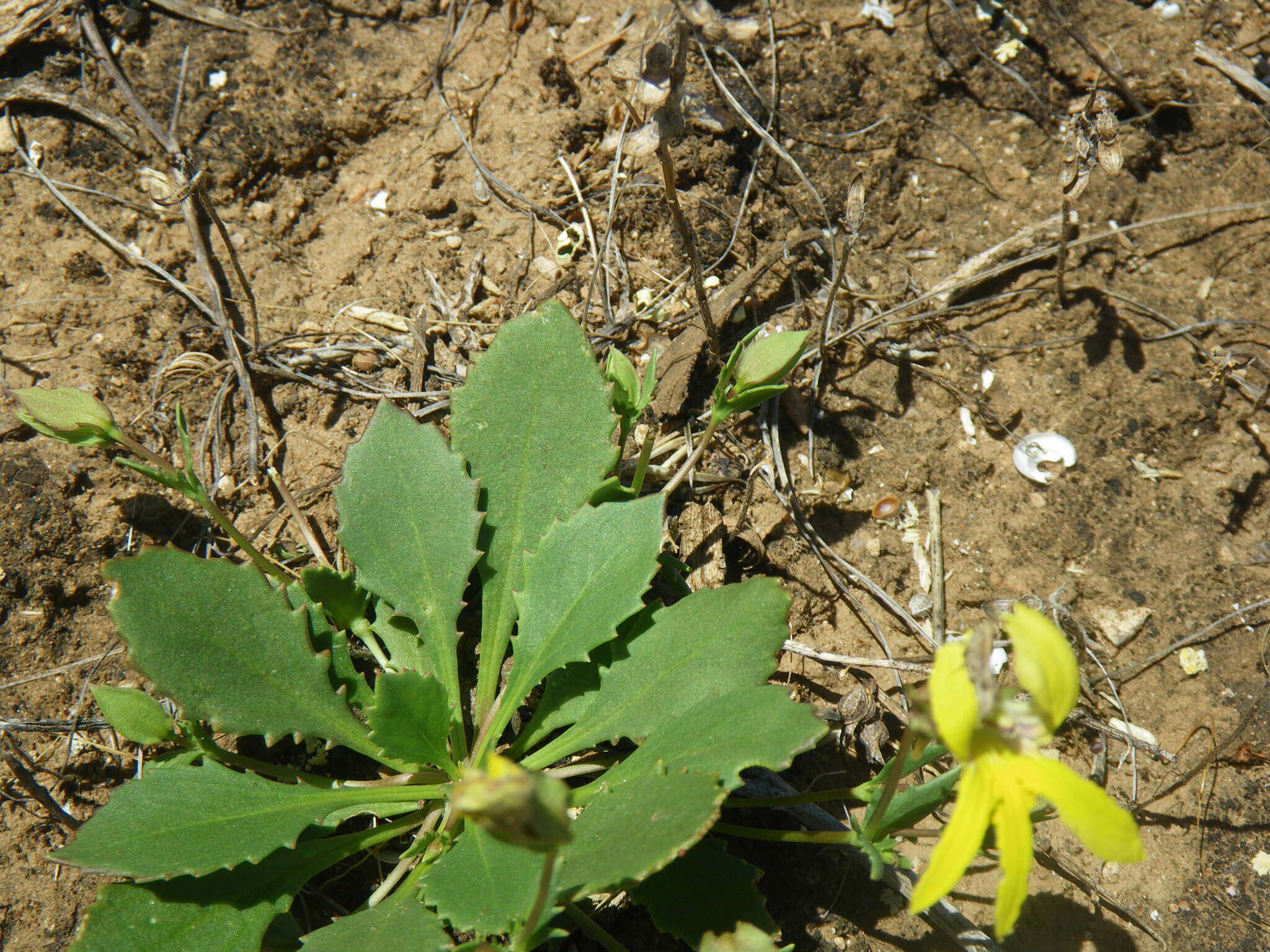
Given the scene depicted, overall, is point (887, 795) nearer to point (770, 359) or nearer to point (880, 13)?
point (770, 359)

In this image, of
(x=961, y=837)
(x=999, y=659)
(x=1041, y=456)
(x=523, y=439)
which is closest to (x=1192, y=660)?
(x=999, y=659)

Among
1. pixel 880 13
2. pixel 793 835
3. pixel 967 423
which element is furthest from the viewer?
pixel 880 13

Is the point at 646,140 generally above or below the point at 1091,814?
above

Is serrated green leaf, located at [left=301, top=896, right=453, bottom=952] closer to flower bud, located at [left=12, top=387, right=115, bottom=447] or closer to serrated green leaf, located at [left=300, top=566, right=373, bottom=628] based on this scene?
serrated green leaf, located at [left=300, top=566, right=373, bottom=628]

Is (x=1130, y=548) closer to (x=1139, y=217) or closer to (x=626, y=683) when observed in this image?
(x=1139, y=217)

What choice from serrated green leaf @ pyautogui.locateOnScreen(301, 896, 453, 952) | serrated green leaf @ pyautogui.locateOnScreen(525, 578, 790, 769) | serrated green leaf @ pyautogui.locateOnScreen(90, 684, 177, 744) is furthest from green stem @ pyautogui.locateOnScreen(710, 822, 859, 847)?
serrated green leaf @ pyautogui.locateOnScreen(90, 684, 177, 744)

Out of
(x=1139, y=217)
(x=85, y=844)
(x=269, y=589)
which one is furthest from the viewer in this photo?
(x=1139, y=217)

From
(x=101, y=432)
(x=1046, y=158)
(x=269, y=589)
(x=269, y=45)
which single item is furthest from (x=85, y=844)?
(x=1046, y=158)
